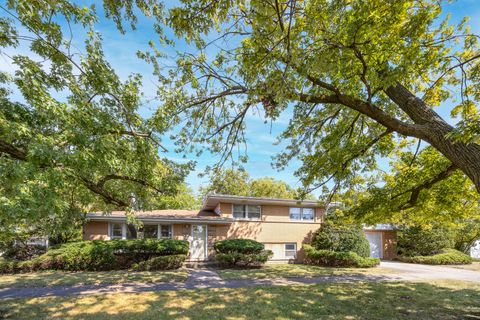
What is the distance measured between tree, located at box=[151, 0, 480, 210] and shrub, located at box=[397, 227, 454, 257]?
15.1 meters

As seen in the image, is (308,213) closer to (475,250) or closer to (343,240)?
(343,240)

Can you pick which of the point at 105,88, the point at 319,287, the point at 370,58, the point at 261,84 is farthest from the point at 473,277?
the point at 105,88

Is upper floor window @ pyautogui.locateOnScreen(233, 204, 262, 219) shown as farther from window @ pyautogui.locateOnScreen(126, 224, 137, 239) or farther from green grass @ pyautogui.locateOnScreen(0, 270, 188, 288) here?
green grass @ pyautogui.locateOnScreen(0, 270, 188, 288)

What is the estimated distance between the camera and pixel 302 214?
65.4 feet

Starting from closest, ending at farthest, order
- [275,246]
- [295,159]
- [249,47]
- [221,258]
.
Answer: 1. [249,47]
2. [295,159]
3. [221,258]
4. [275,246]

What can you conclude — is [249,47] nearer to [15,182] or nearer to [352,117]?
[352,117]

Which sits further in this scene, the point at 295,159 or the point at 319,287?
the point at 319,287

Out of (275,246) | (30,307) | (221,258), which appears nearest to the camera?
(30,307)

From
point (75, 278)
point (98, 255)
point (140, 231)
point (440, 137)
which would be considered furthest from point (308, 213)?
point (440, 137)

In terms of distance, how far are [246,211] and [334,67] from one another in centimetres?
1486

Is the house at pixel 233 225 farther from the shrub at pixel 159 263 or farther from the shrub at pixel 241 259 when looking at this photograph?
the shrub at pixel 159 263

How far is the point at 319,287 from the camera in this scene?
1000 centimetres

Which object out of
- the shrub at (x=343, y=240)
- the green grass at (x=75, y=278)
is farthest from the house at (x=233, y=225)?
the green grass at (x=75, y=278)

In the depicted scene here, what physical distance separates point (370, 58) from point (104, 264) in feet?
49.5
